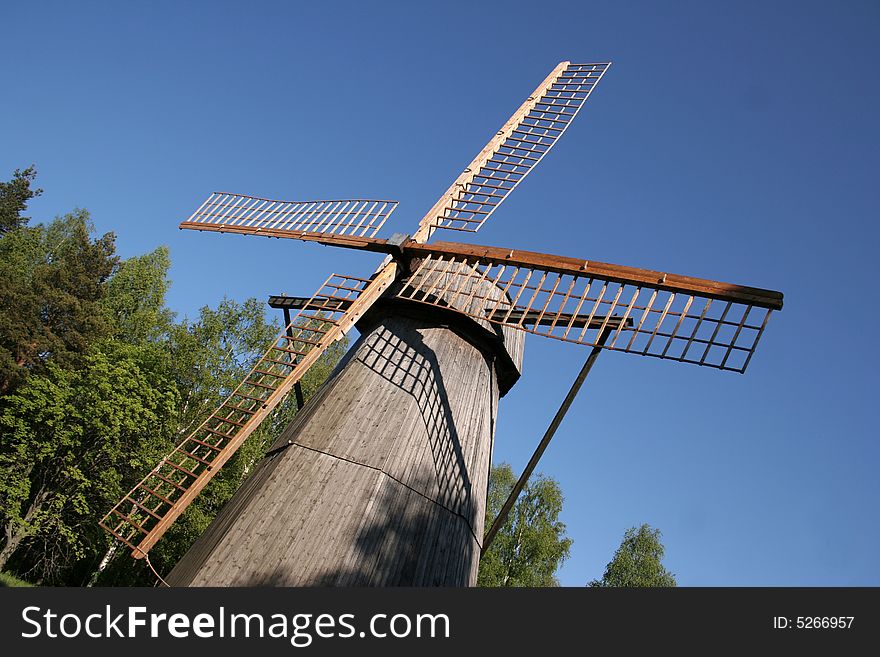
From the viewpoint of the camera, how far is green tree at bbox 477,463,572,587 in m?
27.4

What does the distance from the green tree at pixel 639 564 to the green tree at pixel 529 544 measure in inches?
180

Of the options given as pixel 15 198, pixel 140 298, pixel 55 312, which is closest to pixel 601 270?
pixel 55 312

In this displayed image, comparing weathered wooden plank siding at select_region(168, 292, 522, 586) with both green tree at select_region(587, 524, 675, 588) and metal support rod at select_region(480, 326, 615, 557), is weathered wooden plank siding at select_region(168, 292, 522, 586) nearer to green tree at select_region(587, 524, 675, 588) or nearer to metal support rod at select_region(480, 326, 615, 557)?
metal support rod at select_region(480, 326, 615, 557)

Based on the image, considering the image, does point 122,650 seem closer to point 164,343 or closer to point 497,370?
point 497,370

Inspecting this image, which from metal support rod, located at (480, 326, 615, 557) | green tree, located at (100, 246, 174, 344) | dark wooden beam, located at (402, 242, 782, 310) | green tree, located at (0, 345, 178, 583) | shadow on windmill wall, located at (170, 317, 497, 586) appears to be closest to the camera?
shadow on windmill wall, located at (170, 317, 497, 586)

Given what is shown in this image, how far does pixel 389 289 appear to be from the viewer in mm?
10008

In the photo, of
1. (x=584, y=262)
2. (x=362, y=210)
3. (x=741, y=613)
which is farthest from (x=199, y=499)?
(x=741, y=613)

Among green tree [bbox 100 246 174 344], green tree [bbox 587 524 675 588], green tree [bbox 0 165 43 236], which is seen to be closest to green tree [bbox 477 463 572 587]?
green tree [bbox 587 524 675 588]

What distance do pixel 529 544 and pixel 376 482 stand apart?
22123 millimetres

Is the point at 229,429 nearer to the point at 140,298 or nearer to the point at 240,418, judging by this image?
the point at 240,418

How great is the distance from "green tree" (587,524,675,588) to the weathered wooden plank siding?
83.1 ft

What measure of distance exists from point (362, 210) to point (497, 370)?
3606mm

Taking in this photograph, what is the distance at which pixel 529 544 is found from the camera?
92.2 feet

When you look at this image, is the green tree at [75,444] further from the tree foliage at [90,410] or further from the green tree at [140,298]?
the green tree at [140,298]
